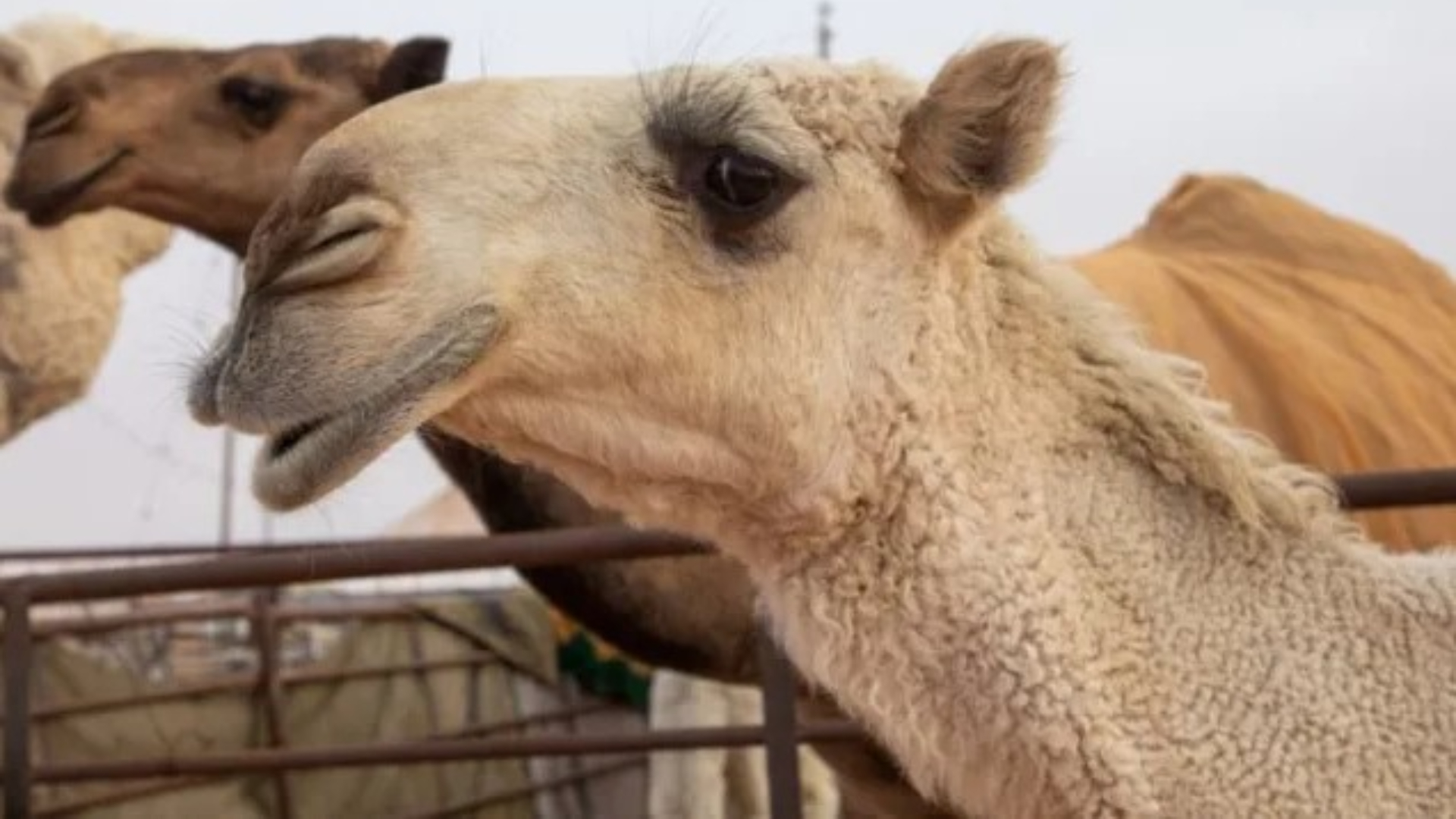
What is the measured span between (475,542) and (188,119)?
1.92 metres

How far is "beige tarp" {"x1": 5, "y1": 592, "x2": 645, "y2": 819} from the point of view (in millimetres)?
6414

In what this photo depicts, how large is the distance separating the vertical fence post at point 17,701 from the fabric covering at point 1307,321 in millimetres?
2014

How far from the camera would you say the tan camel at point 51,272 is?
6.29 meters

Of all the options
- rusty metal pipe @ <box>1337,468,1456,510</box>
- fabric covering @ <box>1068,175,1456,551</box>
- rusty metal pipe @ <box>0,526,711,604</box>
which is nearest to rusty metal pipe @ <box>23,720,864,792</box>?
rusty metal pipe @ <box>0,526,711,604</box>

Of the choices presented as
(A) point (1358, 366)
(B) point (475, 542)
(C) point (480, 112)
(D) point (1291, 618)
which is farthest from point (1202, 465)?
(A) point (1358, 366)

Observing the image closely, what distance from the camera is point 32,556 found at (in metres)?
7.12

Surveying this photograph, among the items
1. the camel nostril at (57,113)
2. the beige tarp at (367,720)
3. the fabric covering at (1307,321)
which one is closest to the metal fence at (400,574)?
the fabric covering at (1307,321)

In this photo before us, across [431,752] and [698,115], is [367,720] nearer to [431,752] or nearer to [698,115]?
[431,752]

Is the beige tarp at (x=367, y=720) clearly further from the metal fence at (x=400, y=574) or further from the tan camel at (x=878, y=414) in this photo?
the tan camel at (x=878, y=414)

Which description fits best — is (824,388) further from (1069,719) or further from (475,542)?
(475,542)

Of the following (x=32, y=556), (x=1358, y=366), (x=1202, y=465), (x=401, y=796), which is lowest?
(x=401, y=796)

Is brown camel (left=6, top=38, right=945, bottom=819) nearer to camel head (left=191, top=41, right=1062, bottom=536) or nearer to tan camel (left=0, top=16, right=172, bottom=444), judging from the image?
tan camel (left=0, top=16, right=172, bottom=444)

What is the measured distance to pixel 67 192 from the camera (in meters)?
4.99

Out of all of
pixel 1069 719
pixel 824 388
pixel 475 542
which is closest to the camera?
pixel 1069 719
